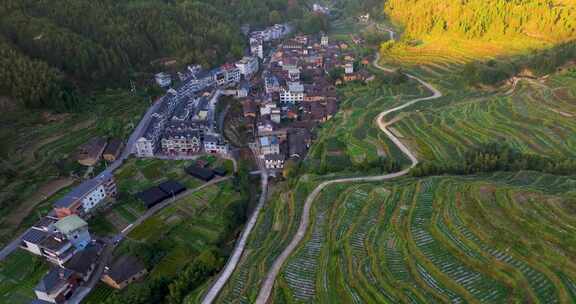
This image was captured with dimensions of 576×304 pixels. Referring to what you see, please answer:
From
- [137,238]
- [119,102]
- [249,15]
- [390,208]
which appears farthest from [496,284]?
[249,15]

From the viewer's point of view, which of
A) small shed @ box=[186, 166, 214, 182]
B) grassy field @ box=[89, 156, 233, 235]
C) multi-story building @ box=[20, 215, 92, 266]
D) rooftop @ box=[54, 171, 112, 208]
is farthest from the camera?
small shed @ box=[186, 166, 214, 182]

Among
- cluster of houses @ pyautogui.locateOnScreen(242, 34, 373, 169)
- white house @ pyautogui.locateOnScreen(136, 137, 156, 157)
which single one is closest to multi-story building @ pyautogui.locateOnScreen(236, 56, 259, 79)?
cluster of houses @ pyautogui.locateOnScreen(242, 34, 373, 169)

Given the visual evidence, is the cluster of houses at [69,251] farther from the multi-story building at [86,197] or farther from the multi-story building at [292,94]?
the multi-story building at [292,94]

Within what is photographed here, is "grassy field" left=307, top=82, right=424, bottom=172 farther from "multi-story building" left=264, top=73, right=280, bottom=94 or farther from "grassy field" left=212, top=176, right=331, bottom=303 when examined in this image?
"multi-story building" left=264, top=73, right=280, bottom=94

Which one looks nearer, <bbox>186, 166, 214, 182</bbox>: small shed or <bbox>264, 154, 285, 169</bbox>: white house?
<bbox>186, 166, 214, 182</bbox>: small shed

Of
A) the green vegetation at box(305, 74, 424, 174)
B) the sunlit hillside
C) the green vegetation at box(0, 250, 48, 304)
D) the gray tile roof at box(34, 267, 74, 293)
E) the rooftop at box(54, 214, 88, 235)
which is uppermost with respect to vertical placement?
the sunlit hillside

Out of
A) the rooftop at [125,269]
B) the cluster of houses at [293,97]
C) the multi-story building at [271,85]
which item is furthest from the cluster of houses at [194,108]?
the rooftop at [125,269]
